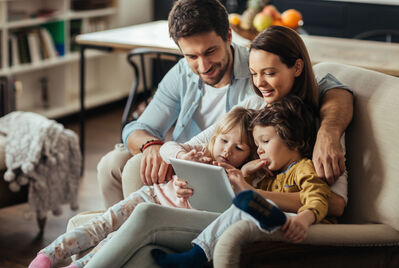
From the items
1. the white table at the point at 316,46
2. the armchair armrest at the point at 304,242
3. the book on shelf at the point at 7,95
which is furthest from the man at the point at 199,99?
the book on shelf at the point at 7,95

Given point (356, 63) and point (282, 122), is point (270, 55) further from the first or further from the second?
point (356, 63)

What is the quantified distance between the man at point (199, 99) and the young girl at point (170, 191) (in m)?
0.07

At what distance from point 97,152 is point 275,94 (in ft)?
8.29

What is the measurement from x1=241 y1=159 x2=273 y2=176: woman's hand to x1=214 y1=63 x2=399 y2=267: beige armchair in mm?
273

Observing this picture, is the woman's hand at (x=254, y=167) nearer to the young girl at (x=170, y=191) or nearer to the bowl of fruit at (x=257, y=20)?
the young girl at (x=170, y=191)

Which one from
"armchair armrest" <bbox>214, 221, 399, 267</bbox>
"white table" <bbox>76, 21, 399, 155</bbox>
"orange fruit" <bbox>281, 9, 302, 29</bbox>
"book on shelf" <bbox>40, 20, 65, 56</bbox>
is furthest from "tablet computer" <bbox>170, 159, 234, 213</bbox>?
"book on shelf" <bbox>40, 20, 65, 56</bbox>

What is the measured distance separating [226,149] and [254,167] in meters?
0.13

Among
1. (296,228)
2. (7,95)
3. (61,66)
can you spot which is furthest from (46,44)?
(296,228)

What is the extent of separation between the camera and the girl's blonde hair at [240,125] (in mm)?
1801

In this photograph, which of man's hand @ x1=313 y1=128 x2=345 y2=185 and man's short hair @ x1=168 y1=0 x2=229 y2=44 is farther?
man's short hair @ x1=168 y1=0 x2=229 y2=44

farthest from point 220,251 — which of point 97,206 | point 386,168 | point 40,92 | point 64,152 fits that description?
point 40,92

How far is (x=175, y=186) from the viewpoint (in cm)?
180

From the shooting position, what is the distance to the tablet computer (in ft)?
4.87

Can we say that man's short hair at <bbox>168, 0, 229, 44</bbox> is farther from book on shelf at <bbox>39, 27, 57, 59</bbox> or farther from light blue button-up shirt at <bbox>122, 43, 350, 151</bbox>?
book on shelf at <bbox>39, 27, 57, 59</bbox>
